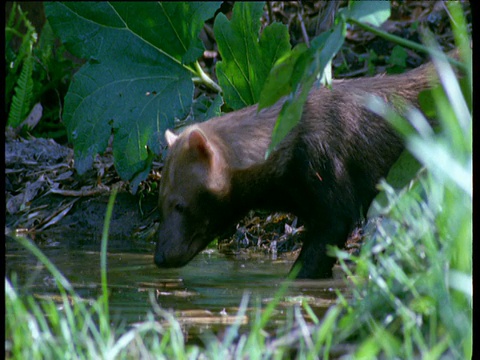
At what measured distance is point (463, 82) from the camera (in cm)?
377

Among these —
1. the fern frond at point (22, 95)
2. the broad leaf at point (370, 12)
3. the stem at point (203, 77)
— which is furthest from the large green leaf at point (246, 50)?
the fern frond at point (22, 95)

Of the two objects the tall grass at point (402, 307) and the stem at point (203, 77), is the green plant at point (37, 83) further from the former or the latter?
the tall grass at point (402, 307)

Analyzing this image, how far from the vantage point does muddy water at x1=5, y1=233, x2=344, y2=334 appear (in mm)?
4062

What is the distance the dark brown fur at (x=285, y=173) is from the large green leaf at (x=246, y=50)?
50cm

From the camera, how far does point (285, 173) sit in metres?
5.44

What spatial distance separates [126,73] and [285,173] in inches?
57.2

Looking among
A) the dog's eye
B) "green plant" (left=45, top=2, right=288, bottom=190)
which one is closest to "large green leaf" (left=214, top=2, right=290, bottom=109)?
"green plant" (left=45, top=2, right=288, bottom=190)

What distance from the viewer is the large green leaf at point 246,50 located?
586cm

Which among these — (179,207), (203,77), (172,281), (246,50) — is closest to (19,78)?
(203,77)

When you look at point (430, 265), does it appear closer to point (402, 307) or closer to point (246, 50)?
point (402, 307)

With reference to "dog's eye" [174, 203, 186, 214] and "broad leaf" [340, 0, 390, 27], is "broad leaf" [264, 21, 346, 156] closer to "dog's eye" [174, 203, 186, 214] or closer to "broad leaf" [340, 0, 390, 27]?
"broad leaf" [340, 0, 390, 27]

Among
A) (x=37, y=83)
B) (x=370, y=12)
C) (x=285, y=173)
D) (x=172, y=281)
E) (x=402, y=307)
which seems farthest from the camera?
(x=37, y=83)

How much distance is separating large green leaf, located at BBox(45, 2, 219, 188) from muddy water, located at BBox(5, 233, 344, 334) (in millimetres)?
833

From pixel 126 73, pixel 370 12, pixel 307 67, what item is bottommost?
pixel 126 73
